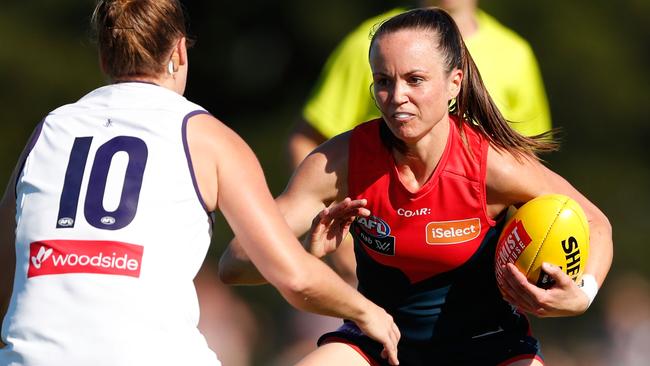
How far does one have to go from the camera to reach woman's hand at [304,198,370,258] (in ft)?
15.7

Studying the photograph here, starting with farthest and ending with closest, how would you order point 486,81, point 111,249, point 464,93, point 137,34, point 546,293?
point 486,81, point 464,93, point 546,293, point 137,34, point 111,249

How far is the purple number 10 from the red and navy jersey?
3.79 ft

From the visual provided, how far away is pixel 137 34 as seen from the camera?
14.0 ft

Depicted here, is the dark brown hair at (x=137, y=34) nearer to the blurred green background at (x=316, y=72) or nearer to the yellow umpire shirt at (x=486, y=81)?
the yellow umpire shirt at (x=486, y=81)

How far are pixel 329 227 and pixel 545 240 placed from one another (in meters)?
0.77

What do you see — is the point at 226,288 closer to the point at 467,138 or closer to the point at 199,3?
the point at 467,138

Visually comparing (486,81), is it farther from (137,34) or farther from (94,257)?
(94,257)

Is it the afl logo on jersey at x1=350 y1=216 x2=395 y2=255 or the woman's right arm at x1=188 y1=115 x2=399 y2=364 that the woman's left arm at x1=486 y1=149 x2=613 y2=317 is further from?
the woman's right arm at x1=188 y1=115 x2=399 y2=364

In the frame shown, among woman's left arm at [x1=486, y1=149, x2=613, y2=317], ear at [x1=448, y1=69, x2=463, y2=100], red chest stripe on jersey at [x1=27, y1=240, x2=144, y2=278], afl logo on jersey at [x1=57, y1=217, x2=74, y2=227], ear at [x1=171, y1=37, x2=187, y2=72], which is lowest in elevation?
woman's left arm at [x1=486, y1=149, x2=613, y2=317]

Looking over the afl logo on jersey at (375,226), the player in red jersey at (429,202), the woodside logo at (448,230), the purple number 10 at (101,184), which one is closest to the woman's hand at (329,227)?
the player in red jersey at (429,202)

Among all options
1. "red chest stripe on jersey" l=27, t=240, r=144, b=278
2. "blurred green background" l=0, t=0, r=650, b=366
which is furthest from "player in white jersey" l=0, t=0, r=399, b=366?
"blurred green background" l=0, t=0, r=650, b=366

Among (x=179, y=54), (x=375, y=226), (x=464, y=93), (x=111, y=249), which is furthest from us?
(x=464, y=93)

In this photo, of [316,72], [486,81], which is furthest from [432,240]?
[316,72]

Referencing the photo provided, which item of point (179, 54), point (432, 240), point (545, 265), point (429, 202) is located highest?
point (179, 54)
